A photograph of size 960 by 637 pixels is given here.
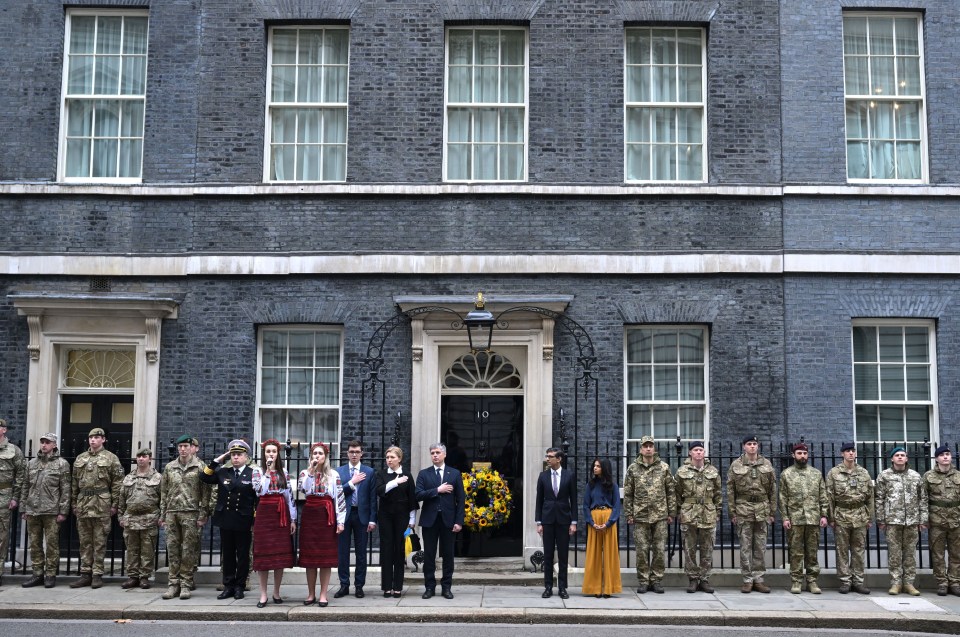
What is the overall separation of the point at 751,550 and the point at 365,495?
4.49 meters

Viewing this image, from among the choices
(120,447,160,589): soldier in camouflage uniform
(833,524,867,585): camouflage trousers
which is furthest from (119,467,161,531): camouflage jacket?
(833,524,867,585): camouflage trousers

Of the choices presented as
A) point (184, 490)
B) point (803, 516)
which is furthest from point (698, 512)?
point (184, 490)

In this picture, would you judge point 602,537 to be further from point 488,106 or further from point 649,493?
point 488,106

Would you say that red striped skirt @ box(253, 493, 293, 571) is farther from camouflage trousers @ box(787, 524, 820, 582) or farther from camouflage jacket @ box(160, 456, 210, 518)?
camouflage trousers @ box(787, 524, 820, 582)

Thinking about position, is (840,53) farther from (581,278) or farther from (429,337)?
(429,337)

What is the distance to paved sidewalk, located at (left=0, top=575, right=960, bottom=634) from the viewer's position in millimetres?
10836

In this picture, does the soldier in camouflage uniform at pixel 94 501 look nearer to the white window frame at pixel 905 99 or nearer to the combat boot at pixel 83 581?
the combat boot at pixel 83 581

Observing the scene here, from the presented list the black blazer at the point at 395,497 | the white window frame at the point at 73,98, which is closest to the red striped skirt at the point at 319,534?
the black blazer at the point at 395,497

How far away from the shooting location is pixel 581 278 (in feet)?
47.5

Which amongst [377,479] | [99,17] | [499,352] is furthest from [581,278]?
[99,17]

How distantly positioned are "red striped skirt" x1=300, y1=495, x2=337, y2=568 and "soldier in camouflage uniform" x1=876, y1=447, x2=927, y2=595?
6197mm

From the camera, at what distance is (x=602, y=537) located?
472 inches

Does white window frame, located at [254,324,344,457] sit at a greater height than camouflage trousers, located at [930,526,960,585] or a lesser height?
greater

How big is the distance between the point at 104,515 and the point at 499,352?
213 inches
